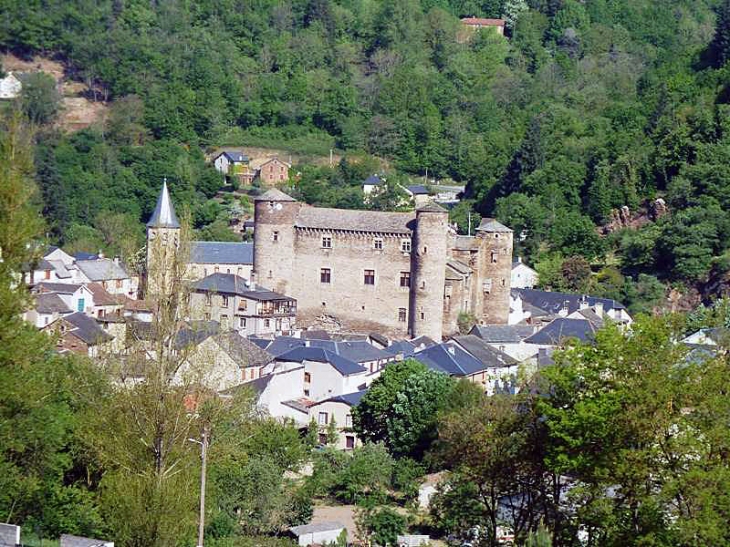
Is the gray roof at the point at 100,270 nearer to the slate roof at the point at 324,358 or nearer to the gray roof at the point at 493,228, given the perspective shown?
the gray roof at the point at 493,228

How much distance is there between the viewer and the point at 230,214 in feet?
245

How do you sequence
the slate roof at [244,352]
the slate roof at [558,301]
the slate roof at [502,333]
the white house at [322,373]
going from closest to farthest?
the slate roof at [244,352], the white house at [322,373], the slate roof at [502,333], the slate roof at [558,301]

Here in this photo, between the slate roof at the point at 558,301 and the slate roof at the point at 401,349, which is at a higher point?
the slate roof at the point at 558,301

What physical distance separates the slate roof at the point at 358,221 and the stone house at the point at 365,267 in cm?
4

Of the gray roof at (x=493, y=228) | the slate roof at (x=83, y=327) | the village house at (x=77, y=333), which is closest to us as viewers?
the village house at (x=77, y=333)

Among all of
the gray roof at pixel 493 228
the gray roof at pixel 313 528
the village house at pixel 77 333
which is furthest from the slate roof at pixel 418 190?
the gray roof at pixel 313 528

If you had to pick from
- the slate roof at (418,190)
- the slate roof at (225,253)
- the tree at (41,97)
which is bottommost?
the slate roof at (225,253)

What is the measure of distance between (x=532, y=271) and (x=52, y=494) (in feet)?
133

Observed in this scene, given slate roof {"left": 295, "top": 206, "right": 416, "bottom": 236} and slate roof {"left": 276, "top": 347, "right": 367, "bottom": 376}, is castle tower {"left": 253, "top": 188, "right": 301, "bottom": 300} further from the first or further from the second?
slate roof {"left": 276, "top": 347, "right": 367, "bottom": 376}

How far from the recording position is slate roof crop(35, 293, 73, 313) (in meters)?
47.1

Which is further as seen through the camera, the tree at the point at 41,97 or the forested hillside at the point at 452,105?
the tree at the point at 41,97

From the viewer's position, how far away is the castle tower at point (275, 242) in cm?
4866

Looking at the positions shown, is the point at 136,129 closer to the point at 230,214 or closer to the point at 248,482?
the point at 230,214

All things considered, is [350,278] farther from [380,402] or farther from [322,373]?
[380,402]
